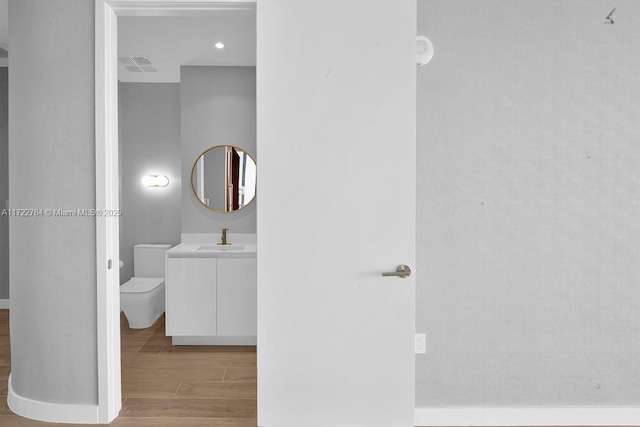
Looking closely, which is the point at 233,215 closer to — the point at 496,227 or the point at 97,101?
the point at 97,101

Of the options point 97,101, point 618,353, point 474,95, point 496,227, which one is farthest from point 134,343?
point 618,353

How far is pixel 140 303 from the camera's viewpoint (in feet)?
11.3

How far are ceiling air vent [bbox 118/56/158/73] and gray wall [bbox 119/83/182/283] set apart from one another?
0.38m

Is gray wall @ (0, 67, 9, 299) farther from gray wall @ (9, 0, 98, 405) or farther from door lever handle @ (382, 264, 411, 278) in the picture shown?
door lever handle @ (382, 264, 411, 278)

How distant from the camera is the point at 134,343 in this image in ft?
10.4

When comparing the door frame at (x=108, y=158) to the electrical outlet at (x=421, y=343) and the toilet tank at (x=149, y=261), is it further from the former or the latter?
the toilet tank at (x=149, y=261)

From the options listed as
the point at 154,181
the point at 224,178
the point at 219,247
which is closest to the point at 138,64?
the point at 154,181

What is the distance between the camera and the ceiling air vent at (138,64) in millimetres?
3584

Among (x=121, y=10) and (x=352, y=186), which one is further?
(x=121, y=10)

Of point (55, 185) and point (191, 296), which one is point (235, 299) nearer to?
point (191, 296)

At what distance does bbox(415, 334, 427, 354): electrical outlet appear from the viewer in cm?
200

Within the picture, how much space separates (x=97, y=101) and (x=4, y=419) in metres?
1.65

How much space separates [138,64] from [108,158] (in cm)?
219

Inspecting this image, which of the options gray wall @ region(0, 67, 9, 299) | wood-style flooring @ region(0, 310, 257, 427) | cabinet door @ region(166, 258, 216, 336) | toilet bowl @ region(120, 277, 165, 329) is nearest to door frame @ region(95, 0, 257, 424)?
wood-style flooring @ region(0, 310, 257, 427)
